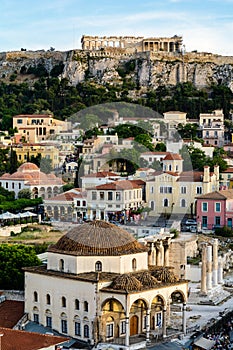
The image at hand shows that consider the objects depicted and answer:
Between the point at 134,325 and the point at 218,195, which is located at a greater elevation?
the point at 218,195

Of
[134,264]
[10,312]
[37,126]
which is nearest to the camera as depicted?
[134,264]

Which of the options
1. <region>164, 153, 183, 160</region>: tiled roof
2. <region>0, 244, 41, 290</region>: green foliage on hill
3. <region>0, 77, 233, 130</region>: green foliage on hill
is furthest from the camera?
<region>0, 77, 233, 130</region>: green foliage on hill

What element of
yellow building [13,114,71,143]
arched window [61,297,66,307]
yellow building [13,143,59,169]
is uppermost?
yellow building [13,114,71,143]

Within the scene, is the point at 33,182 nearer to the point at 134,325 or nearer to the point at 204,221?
the point at 204,221

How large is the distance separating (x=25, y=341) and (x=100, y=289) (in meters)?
4.74

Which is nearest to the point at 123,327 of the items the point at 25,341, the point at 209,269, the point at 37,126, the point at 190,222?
the point at 25,341

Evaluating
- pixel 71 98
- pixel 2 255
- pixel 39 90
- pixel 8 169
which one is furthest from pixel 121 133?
pixel 2 255

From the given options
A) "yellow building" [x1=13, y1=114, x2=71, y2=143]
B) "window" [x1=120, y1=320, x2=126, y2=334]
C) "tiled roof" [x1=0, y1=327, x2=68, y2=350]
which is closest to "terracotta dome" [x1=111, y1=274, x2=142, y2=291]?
"window" [x1=120, y1=320, x2=126, y2=334]

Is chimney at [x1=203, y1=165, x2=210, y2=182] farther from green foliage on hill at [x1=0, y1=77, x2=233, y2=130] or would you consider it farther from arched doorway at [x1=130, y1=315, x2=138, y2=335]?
arched doorway at [x1=130, y1=315, x2=138, y2=335]

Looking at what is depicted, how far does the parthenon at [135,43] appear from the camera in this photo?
12200 centimetres

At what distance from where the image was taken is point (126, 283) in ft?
113

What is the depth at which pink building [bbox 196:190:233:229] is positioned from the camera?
60406mm

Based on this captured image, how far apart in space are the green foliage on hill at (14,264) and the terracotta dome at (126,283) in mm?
7301

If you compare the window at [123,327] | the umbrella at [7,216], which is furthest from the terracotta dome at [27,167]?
the window at [123,327]
